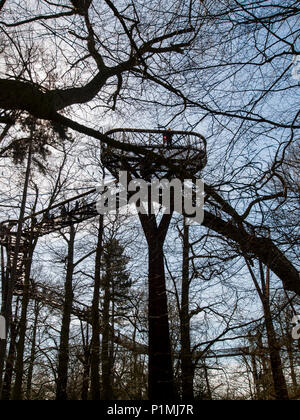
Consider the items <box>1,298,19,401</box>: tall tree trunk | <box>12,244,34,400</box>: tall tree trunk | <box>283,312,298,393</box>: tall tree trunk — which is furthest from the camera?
<box>1,298,19,401</box>: tall tree trunk

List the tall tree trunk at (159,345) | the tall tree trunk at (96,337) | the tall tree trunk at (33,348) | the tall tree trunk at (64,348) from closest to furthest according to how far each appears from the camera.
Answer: the tall tree trunk at (159,345), the tall tree trunk at (96,337), the tall tree trunk at (64,348), the tall tree trunk at (33,348)

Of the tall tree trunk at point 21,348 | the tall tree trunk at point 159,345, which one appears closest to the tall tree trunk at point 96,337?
the tall tree trunk at point 21,348

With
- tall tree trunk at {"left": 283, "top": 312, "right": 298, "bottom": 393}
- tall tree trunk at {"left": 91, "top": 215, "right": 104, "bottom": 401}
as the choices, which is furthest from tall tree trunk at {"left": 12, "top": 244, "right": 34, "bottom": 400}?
tall tree trunk at {"left": 283, "top": 312, "right": 298, "bottom": 393}

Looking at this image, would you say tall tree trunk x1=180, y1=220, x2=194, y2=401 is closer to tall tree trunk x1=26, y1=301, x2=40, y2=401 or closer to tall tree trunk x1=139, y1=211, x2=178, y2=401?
tall tree trunk x1=139, y1=211, x2=178, y2=401

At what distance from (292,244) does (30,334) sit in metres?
10.1

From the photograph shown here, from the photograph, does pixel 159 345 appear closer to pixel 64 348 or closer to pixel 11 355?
pixel 64 348

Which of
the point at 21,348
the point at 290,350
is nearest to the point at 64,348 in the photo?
the point at 21,348

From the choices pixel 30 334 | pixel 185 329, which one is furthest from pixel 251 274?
pixel 30 334

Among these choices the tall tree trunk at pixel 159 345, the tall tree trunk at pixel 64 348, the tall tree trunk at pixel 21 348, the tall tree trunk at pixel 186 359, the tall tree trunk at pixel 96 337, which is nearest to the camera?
the tall tree trunk at pixel 186 359

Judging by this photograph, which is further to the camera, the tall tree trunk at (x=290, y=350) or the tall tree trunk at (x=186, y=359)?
the tall tree trunk at (x=186, y=359)

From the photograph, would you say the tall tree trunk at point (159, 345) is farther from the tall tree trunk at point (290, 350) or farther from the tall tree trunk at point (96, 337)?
the tall tree trunk at point (96, 337)

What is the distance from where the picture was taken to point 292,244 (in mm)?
2686

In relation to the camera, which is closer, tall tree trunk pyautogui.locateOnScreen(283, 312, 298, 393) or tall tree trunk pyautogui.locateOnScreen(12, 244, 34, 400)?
tall tree trunk pyautogui.locateOnScreen(283, 312, 298, 393)
